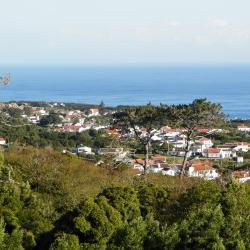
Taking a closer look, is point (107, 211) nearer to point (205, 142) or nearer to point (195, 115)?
point (195, 115)

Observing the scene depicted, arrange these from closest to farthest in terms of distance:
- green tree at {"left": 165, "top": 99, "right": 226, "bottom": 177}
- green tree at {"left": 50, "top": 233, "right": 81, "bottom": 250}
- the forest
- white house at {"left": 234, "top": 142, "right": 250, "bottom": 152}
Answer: the forest < green tree at {"left": 50, "top": 233, "right": 81, "bottom": 250} < green tree at {"left": 165, "top": 99, "right": 226, "bottom": 177} < white house at {"left": 234, "top": 142, "right": 250, "bottom": 152}

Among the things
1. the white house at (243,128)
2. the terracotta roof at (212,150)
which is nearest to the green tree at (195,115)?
the terracotta roof at (212,150)

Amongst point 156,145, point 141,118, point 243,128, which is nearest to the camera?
A: point 141,118

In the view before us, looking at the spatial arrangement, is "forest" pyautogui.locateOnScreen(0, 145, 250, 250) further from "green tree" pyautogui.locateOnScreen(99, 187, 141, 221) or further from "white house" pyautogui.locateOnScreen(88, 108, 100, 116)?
"white house" pyautogui.locateOnScreen(88, 108, 100, 116)

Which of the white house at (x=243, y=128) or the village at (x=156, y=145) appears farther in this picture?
the white house at (x=243, y=128)

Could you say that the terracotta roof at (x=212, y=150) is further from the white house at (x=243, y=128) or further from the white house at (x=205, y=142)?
the white house at (x=243, y=128)

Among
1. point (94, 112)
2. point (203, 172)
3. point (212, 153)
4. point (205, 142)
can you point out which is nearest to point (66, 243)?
point (203, 172)

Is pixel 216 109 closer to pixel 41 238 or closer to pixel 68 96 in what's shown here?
pixel 41 238

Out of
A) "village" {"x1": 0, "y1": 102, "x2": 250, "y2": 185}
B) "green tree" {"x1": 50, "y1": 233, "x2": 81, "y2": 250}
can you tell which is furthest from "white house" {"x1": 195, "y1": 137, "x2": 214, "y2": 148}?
"green tree" {"x1": 50, "y1": 233, "x2": 81, "y2": 250}
